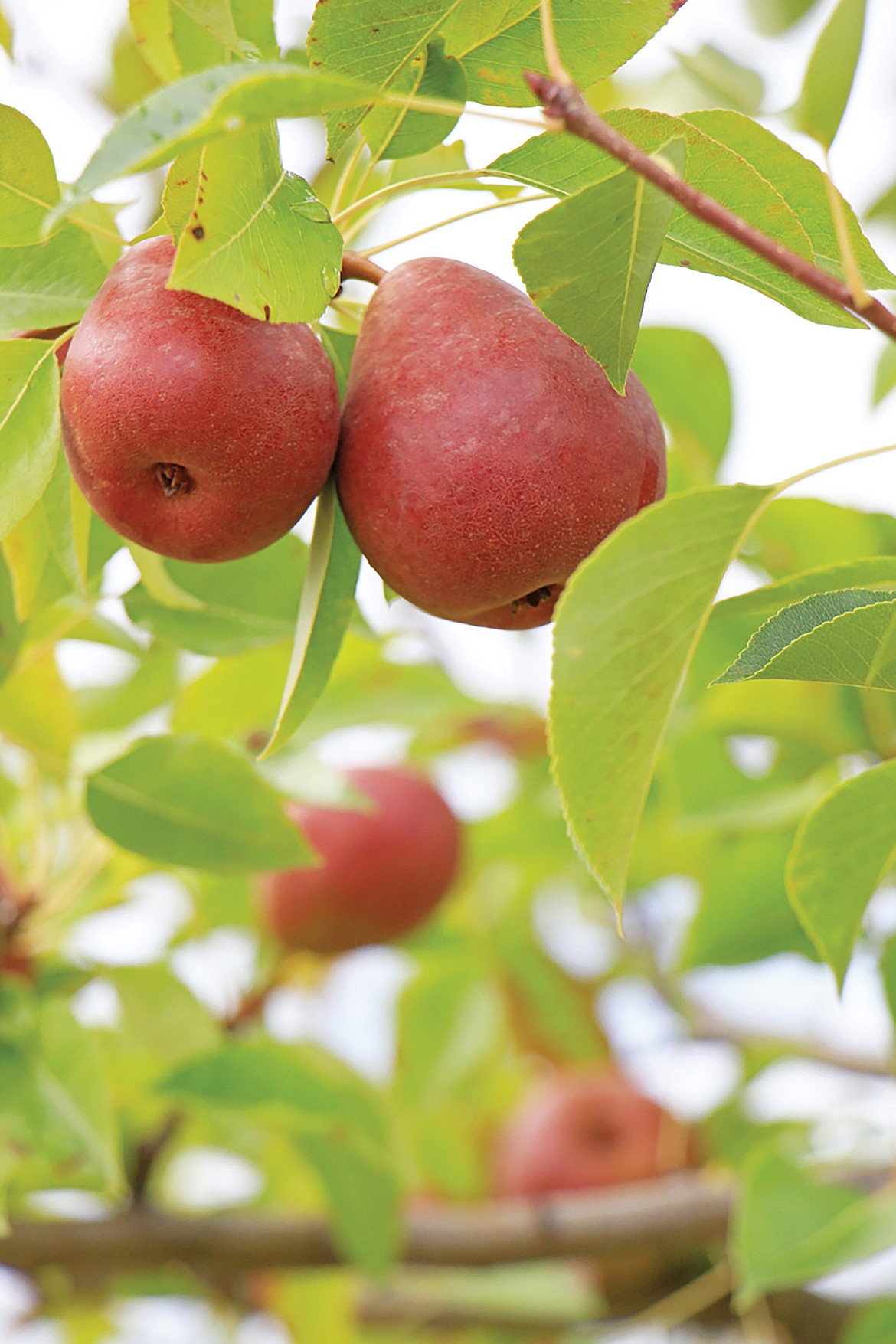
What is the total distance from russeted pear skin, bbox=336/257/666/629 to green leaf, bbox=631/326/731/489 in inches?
25.4

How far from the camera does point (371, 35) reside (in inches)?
27.2

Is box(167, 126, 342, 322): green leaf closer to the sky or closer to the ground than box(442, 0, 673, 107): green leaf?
closer to the ground

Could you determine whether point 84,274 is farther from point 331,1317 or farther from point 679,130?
point 331,1317

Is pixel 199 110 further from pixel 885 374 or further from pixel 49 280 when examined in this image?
pixel 885 374

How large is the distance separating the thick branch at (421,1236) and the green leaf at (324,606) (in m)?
0.95

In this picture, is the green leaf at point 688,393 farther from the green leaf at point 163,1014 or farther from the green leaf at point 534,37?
the green leaf at point 163,1014

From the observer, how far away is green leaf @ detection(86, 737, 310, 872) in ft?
3.41

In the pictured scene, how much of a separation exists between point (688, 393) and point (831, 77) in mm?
619

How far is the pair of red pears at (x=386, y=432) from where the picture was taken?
0.67m

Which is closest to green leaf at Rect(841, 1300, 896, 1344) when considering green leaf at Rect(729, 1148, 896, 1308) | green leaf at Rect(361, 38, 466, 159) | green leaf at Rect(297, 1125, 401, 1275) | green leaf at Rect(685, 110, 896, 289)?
green leaf at Rect(729, 1148, 896, 1308)

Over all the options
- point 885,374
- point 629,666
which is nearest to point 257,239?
point 629,666

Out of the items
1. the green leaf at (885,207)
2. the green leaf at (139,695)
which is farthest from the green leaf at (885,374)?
the green leaf at (139,695)

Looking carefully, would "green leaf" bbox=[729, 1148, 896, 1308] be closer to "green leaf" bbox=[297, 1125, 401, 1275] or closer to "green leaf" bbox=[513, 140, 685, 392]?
"green leaf" bbox=[297, 1125, 401, 1275]

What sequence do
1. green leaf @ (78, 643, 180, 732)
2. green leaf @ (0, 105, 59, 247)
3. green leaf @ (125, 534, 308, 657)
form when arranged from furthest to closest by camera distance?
1. green leaf @ (78, 643, 180, 732)
2. green leaf @ (125, 534, 308, 657)
3. green leaf @ (0, 105, 59, 247)
